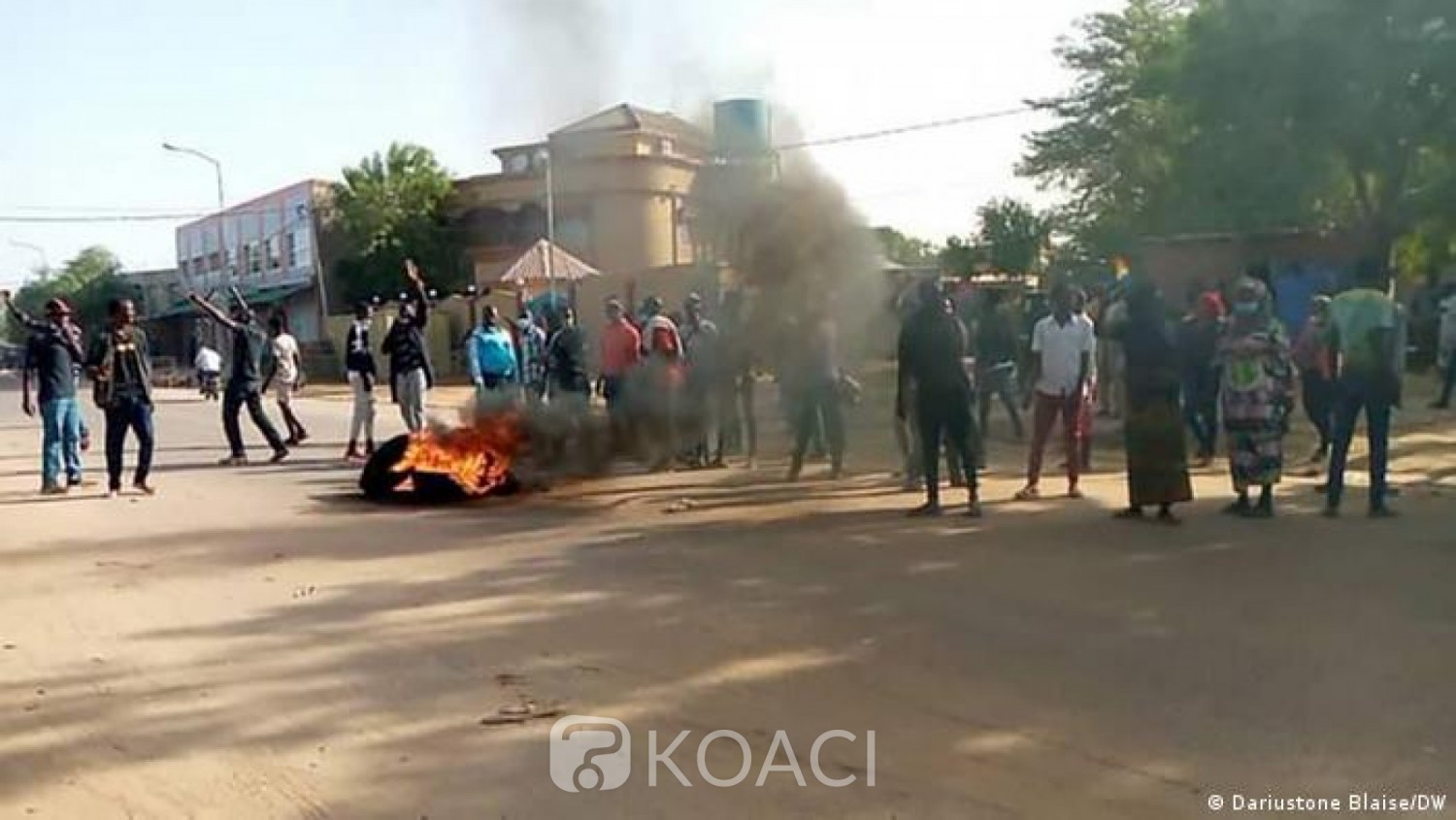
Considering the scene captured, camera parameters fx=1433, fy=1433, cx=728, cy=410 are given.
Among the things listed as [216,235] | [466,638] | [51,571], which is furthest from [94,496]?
[216,235]

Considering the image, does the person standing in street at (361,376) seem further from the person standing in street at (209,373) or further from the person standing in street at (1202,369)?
the person standing in street at (209,373)

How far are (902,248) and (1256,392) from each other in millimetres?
6135

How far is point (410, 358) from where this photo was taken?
13.7 metres

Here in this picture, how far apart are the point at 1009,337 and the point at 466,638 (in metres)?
8.74

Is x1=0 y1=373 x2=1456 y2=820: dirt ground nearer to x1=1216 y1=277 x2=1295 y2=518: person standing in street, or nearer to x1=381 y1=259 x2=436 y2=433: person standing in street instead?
Result: x1=1216 y1=277 x2=1295 y2=518: person standing in street

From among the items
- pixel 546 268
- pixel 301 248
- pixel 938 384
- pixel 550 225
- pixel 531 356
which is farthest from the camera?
pixel 301 248

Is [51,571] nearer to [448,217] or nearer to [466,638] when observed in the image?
[466,638]

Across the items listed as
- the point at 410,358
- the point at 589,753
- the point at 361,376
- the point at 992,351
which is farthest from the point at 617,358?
the point at 589,753

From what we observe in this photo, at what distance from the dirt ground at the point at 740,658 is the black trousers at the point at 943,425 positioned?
0.45m

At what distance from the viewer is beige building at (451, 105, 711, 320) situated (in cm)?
1323

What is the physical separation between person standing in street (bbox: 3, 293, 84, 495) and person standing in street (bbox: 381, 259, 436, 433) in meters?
2.76

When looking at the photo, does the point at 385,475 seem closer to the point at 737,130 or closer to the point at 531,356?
the point at 737,130

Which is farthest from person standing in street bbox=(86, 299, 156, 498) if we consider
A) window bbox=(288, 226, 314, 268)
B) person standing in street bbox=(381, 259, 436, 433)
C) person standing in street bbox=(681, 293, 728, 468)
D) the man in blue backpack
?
window bbox=(288, 226, 314, 268)

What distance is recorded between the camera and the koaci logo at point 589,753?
4.44m
